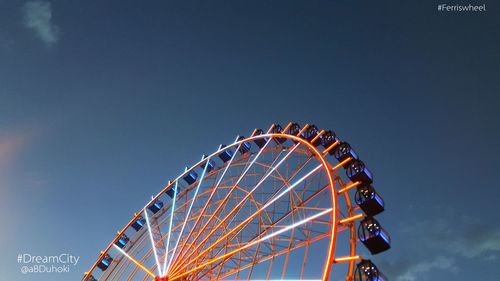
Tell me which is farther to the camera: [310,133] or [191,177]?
[191,177]

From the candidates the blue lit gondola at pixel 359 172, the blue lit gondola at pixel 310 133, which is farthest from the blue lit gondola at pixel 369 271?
the blue lit gondola at pixel 310 133

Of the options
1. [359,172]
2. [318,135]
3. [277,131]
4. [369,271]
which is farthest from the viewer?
[277,131]

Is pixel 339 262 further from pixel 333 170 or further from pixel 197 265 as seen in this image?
pixel 197 265

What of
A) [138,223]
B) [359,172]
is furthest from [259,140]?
[138,223]

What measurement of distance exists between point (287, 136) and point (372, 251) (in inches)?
247

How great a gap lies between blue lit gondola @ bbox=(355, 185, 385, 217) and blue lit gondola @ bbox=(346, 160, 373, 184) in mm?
894

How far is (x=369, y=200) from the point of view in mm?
15758

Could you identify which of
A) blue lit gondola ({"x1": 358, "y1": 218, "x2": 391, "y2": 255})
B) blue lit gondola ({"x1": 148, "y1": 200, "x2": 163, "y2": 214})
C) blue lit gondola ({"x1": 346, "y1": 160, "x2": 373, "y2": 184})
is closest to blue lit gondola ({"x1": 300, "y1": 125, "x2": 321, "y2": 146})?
blue lit gondola ({"x1": 346, "y1": 160, "x2": 373, "y2": 184})

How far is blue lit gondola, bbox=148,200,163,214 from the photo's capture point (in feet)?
82.7

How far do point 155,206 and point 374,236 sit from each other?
14.4 m

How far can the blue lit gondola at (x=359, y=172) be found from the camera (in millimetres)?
17016

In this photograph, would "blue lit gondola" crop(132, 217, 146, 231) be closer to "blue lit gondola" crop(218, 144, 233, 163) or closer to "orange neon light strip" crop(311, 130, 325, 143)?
"blue lit gondola" crop(218, 144, 233, 163)

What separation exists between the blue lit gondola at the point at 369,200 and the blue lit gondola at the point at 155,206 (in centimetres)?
1320

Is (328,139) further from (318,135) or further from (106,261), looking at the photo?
(106,261)
